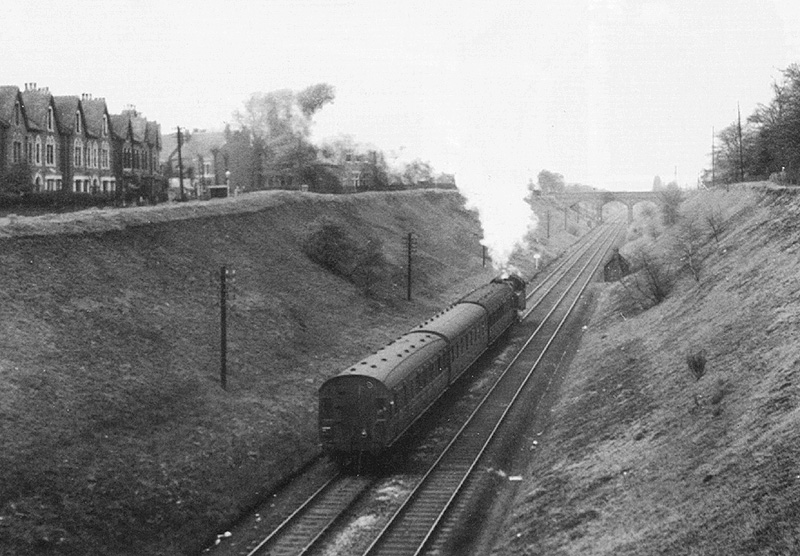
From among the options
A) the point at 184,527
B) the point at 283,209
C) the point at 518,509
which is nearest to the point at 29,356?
the point at 184,527

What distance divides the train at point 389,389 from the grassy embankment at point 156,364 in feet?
9.45

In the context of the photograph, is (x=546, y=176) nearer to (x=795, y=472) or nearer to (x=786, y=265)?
(x=786, y=265)

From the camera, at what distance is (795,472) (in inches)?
653

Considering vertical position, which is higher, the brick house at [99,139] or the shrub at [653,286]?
the brick house at [99,139]

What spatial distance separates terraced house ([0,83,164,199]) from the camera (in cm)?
6109

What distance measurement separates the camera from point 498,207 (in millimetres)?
81875

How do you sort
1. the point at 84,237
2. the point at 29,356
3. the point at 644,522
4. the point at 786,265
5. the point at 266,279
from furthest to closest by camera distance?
the point at 266,279, the point at 84,237, the point at 786,265, the point at 29,356, the point at 644,522

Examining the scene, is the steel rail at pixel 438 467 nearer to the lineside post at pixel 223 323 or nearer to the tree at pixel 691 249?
the tree at pixel 691 249

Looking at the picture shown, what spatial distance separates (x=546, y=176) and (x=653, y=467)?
152175 mm

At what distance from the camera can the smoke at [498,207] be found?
249ft

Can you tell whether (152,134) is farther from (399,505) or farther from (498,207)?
(399,505)

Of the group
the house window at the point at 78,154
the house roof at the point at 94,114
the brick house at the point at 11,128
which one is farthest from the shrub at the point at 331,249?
the house roof at the point at 94,114

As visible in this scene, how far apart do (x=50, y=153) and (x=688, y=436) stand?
5989 centimetres

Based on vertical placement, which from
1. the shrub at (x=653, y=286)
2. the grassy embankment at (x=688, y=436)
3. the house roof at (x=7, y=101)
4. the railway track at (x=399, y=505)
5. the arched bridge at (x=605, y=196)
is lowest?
the railway track at (x=399, y=505)
